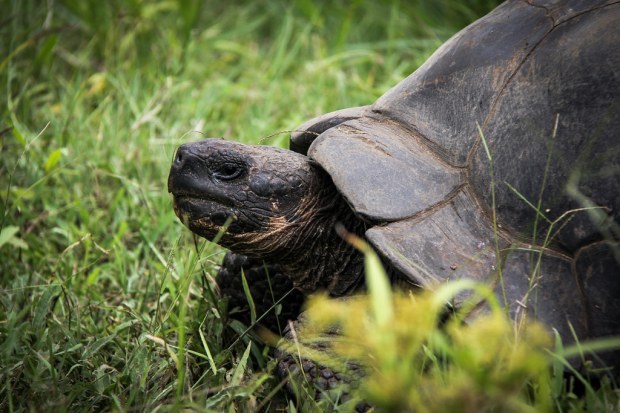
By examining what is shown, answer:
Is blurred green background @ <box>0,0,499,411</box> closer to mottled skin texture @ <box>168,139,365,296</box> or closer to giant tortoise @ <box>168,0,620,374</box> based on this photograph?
mottled skin texture @ <box>168,139,365,296</box>

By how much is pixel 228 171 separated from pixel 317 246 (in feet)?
1.41

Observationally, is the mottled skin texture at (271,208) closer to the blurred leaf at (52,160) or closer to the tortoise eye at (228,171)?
the tortoise eye at (228,171)

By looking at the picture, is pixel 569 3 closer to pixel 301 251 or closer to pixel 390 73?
pixel 301 251

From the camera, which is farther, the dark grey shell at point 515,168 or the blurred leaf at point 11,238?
the blurred leaf at point 11,238

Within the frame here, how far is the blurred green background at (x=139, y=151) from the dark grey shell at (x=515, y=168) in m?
0.60

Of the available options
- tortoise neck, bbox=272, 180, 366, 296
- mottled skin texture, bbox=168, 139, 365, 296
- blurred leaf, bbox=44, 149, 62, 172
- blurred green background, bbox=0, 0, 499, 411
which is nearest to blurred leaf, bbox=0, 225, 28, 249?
blurred green background, bbox=0, 0, 499, 411

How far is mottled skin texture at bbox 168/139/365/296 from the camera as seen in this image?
2305mm

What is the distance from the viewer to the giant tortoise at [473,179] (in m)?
1.93

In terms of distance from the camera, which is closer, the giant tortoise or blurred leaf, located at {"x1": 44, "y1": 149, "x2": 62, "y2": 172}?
the giant tortoise

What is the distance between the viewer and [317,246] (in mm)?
2438

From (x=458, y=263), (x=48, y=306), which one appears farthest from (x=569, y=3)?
(x=48, y=306)

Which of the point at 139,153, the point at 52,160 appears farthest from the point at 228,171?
the point at 139,153

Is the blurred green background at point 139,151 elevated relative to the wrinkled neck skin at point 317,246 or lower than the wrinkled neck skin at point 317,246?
lower

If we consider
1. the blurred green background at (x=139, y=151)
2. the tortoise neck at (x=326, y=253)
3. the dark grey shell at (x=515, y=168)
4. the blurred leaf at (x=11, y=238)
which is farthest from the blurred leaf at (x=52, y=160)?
the dark grey shell at (x=515, y=168)
